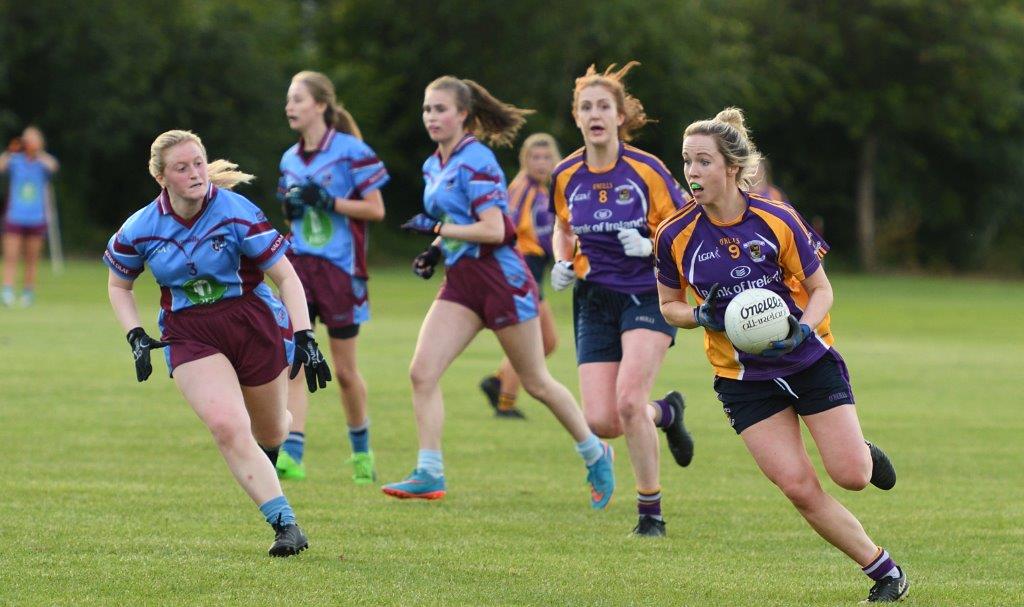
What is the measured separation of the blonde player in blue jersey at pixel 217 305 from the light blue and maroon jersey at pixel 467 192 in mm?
1838

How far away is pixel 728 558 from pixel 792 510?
4.90 feet

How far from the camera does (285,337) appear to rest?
22.5ft

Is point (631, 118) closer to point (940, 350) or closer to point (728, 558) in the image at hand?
point (728, 558)

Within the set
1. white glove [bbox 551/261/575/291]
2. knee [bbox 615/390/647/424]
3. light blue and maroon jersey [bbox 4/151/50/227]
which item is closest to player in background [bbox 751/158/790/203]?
white glove [bbox 551/261/575/291]

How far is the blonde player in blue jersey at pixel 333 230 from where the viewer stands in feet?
29.8

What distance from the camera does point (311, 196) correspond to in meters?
8.93

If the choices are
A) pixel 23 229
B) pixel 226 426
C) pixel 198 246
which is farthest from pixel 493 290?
pixel 23 229

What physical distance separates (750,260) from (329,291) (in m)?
3.74

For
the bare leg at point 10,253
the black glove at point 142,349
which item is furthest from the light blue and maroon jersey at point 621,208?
the bare leg at point 10,253

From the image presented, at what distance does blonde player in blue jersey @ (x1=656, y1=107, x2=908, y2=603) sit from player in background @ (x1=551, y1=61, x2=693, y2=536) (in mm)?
1551

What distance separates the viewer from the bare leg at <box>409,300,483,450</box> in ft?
27.3

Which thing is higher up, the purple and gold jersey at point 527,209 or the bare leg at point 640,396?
the purple and gold jersey at point 527,209

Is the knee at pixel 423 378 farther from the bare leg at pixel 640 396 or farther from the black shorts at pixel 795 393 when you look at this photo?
the black shorts at pixel 795 393

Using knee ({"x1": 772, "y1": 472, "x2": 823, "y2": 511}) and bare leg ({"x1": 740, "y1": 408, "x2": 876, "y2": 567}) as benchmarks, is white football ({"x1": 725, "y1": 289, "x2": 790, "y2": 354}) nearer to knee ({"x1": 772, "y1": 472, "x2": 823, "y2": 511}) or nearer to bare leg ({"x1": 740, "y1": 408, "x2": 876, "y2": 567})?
bare leg ({"x1": 740, "y1": 408, "x2": 876, "y2": 567})
